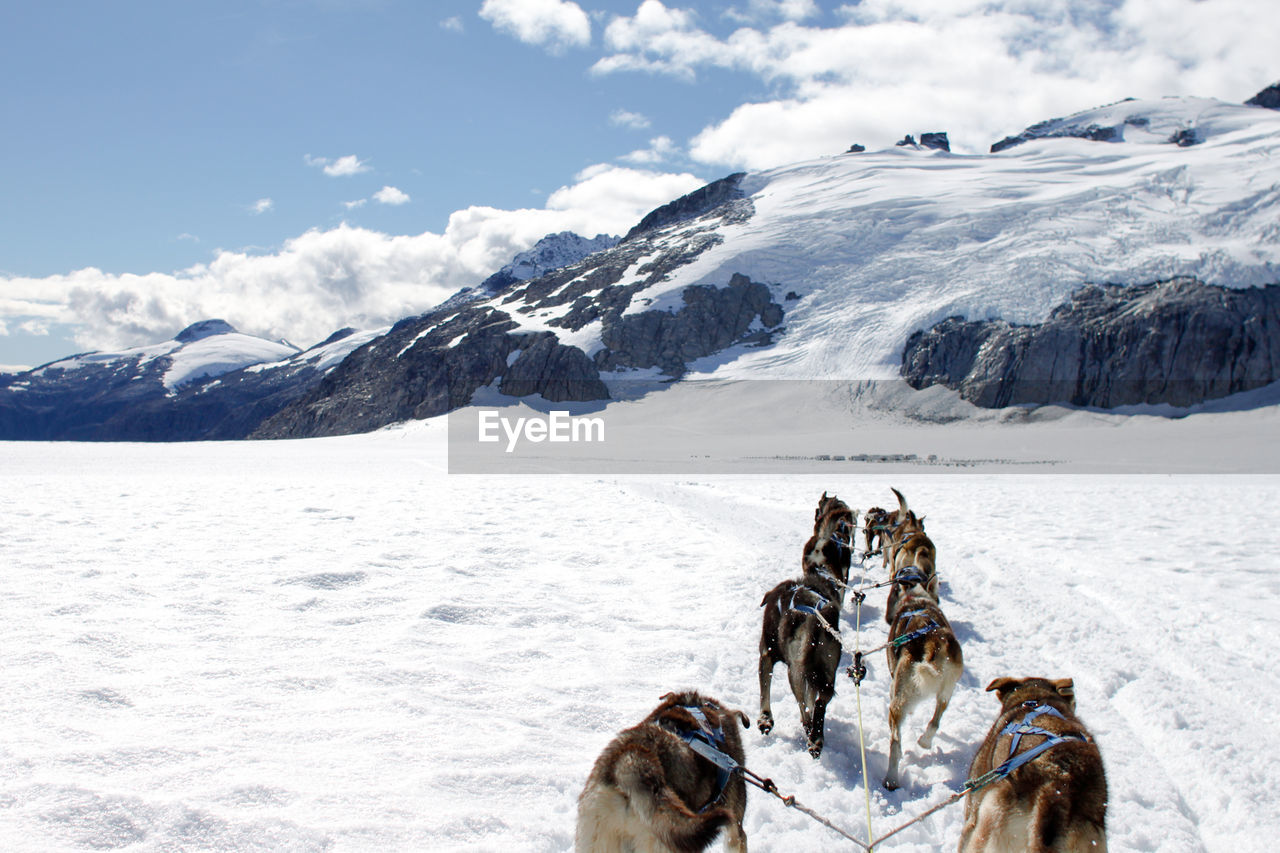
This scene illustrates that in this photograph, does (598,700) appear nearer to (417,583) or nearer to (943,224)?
(417,583)

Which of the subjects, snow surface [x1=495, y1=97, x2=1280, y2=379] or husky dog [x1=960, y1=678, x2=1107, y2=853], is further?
snow surface [x1=495, y1=97, x2=1280, y2=379]

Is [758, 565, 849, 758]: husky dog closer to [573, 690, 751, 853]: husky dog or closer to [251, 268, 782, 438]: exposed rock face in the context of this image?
[573, 690, 751, 853]: husky dog

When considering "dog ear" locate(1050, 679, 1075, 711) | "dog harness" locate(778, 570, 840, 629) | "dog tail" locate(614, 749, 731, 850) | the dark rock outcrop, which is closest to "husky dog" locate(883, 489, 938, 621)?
"dog harness" locate(778, 570, 840, 629)

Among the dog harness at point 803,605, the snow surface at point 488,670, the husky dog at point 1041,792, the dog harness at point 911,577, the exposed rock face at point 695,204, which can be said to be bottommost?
the snow surface at point 488,670

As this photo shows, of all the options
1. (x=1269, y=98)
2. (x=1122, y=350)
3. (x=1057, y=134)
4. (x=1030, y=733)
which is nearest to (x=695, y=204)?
(x=1057, y=134)

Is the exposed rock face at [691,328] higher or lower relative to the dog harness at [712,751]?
higher

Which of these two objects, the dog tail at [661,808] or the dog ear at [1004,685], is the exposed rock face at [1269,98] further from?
the dog tail at [661,808]

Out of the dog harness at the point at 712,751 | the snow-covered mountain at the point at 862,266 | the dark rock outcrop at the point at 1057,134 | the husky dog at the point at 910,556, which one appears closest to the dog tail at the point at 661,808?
the dog harness at the point at 712,751
